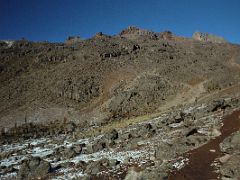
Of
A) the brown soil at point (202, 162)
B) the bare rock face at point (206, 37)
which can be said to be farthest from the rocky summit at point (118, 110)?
the bare rock face at point (206, 37)

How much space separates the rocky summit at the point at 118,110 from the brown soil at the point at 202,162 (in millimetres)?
60

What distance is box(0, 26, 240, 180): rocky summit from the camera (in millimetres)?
24847

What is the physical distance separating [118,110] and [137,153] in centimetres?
3234

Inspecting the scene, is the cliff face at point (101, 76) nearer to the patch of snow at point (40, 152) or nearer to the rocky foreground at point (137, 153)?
the rocky foreground at point (137, 153)

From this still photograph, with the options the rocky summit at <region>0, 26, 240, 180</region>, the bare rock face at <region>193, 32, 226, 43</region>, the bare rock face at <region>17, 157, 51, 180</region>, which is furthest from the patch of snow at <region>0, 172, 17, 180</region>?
the bare rock face at <region>193, 32, 226, 43</region>

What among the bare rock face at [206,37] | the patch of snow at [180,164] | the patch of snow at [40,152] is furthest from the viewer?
the bare rock face at [206,37]

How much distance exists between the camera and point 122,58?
83.9 metres

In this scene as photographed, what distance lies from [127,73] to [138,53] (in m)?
14.0

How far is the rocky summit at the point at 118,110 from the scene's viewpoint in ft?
81.5

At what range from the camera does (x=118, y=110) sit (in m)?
60.5

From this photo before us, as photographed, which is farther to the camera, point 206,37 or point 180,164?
point 206,37

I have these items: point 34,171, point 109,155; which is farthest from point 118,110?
point 34,171

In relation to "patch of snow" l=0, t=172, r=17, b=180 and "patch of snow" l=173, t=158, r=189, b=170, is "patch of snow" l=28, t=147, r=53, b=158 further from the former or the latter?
"patch of snow" l=173, t=158, r=189, b=170

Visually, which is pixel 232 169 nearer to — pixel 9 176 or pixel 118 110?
pixel 9 176
